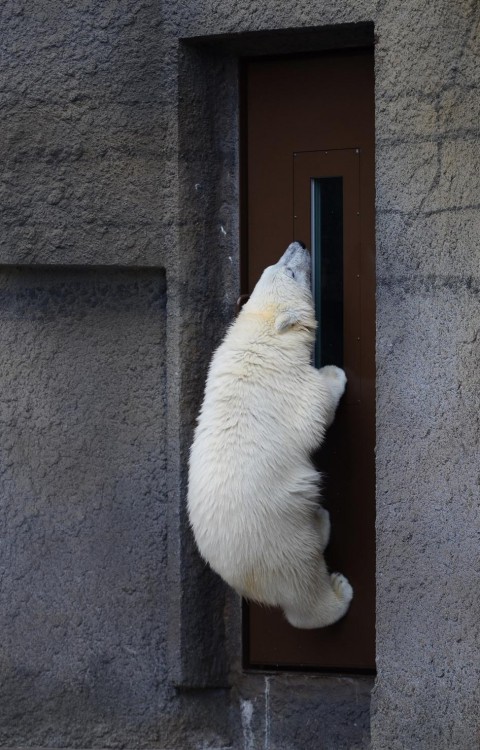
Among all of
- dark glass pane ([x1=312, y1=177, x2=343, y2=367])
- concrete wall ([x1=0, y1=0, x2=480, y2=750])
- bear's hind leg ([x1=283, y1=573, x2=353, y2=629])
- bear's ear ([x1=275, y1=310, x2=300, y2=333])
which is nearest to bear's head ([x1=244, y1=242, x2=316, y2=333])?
bear's ear ([x1=275, y1=310, x2=300, y2=333])

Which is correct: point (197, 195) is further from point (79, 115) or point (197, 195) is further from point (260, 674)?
point (260, 674)

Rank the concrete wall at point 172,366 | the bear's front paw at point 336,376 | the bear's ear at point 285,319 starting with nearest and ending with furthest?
the concrete wall at point 172,366 < the bear's ear at point 285,319 < the bear's front paw at point 336,376

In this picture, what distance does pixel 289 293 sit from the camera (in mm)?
4523

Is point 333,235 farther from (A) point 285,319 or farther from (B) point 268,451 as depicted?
(B) point 268,451

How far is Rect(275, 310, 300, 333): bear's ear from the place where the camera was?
14.7ft

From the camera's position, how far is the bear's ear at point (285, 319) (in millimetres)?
4473

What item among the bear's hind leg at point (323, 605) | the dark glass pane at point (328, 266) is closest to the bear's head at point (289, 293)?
the dark glass pane at point (328, 266)

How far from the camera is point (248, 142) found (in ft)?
15.9

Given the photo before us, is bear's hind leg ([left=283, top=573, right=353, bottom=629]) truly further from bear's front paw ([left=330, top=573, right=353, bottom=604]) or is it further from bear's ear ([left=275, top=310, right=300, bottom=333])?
bear's ear ([left=275, top=310, right=300, bottom=333])

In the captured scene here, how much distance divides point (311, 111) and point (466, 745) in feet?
7.44

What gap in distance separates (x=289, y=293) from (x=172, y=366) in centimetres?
52

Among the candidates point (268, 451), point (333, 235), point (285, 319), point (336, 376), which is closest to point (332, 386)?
point (336, 376)

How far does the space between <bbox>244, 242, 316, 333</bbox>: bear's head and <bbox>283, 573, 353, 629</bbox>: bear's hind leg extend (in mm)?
917

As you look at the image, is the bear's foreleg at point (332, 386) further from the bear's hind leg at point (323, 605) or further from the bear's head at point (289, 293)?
the bear's hind leg at point (323, 605)
